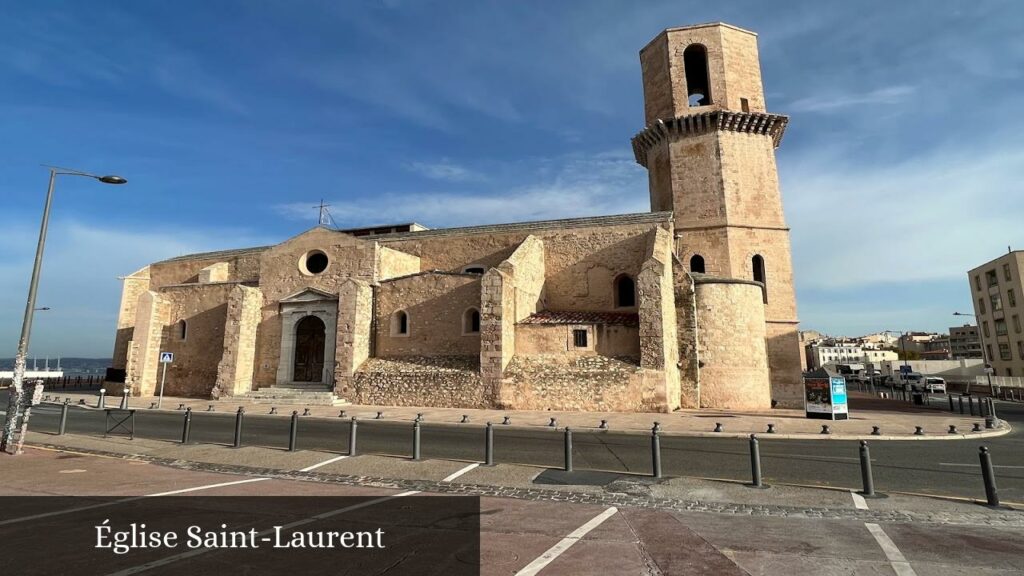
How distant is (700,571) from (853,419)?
16.7 metres

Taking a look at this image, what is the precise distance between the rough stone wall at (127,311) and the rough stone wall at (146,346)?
4.47 m

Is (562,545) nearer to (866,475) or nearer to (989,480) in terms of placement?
(866,475)

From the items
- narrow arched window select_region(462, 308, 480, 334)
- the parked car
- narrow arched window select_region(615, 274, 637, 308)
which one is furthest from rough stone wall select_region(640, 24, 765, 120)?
the parked car

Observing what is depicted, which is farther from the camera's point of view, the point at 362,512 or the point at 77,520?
the point at 362,512

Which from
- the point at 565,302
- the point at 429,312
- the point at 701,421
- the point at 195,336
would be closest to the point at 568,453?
the point at 701,421

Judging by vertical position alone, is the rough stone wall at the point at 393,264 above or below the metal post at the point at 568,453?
above

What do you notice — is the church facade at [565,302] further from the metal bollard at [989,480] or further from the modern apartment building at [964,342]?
the modern apartment building at [964,342]

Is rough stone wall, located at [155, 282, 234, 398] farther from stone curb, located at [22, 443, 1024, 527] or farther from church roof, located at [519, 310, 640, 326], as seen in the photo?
stone curb, located at [22, 443, 1024, 527]

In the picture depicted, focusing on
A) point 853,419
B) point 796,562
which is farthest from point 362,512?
point 853,419

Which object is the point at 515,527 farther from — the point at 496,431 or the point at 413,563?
the point at 496,431

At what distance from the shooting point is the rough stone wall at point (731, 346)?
20.7m

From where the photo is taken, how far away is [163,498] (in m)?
6.88

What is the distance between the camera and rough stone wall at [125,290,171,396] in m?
26.9

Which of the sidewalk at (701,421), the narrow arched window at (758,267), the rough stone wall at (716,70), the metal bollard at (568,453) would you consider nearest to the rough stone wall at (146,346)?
the sidewalk at (701,421)
